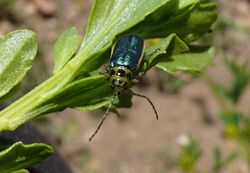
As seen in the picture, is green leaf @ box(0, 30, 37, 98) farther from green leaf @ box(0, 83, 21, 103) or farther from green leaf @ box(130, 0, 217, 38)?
green leaf @ box(130, 0, 217, 38)

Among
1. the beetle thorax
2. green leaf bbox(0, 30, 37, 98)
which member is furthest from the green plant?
the beetle thorax

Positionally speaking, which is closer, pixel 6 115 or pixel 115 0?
pixel 6 115

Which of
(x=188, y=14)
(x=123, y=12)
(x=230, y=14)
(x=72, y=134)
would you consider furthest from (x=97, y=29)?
(x=230, y=14)

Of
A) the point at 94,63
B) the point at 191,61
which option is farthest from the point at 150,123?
the point at 94,63

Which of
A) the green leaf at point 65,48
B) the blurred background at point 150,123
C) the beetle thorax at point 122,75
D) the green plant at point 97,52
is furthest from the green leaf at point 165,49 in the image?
the blurred background at point 150,123

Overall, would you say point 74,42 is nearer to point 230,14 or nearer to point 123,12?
point 123,12

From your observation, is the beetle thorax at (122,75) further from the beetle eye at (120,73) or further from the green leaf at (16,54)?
the green leaf at (16,54)
